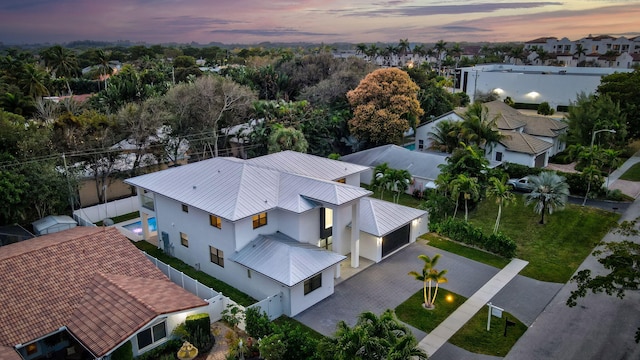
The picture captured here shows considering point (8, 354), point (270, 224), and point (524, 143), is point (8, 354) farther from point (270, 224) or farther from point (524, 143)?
point (524, 143)

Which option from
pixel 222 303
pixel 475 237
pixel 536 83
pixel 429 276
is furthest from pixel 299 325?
pixel 536 83

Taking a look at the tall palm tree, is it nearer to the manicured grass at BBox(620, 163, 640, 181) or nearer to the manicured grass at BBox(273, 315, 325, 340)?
the manicured grass at BBox(620, 163, 640, 181)

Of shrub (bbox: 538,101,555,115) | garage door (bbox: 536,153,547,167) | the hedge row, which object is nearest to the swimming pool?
the hedge row

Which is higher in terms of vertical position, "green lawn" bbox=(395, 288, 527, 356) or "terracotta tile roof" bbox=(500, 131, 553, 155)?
"terracotta tile roof" bbox=(500, 131, 553, 155)

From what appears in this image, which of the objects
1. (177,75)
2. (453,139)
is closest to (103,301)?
(453,139)

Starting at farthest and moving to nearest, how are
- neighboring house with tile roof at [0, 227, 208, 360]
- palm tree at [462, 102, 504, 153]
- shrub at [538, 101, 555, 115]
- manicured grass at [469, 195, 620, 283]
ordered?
shrub at [538, 101, 555, 115], palm tree at [462, 102, 504, 153], manicured grass at [469, 195, 620, 283], neighboring house with tile roof at [0, 227, 208, 360]
